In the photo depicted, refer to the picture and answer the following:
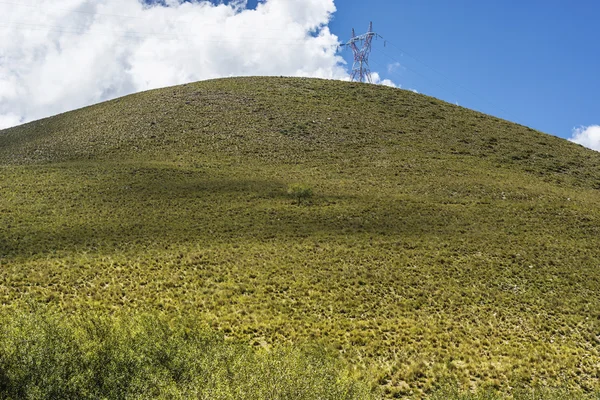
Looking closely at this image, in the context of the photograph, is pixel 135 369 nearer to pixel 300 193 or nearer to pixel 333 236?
pixel 333 236

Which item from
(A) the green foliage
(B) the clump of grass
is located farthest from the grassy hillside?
(B) the clump of grass

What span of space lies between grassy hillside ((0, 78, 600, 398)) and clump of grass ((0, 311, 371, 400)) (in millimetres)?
6181

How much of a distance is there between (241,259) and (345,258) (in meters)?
9.68

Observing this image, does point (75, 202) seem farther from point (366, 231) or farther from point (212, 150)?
point (366, 231)

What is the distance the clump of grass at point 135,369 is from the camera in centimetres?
1354

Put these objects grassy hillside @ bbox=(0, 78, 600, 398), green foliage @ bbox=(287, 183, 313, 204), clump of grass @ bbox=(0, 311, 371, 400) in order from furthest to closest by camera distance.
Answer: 1. green foliage @ bbox=(287, 183, 313, 204)
2. grassy hillside @ bbox=(0, 78, 600, 398)
3. clump of grass @ bbox=(0, 311, 371, 400)

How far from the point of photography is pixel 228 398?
41.0 feet

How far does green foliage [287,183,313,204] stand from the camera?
50566 mm

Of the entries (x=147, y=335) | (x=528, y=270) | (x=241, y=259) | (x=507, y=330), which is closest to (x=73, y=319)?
(x=147, y=335)

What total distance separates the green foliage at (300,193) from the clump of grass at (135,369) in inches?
1283

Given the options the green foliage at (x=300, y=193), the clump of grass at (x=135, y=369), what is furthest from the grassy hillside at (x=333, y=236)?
the clump of grass at (x=135, y=369)

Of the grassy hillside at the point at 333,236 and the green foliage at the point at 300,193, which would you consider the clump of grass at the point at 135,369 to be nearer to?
the grassy hillside at the point at 333,236

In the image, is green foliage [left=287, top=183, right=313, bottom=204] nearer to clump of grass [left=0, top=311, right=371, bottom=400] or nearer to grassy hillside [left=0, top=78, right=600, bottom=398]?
grassy hillside [left=0, top=78, right=600, bottom=398]

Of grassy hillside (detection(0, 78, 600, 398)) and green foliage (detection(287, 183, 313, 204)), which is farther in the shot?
green foliage (detection(287, 183, 313, 204))
